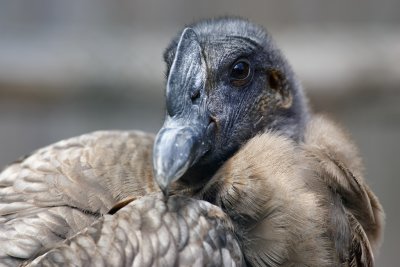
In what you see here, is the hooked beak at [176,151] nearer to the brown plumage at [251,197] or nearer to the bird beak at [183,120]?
the bird beak at [183,120]

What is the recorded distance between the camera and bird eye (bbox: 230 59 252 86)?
8.82 feet

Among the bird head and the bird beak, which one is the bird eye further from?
the bird beak

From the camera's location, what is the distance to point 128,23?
5.95 m

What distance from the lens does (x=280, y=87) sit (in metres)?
2.87

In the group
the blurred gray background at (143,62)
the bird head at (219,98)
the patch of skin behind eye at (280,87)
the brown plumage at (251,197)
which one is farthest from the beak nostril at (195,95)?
the blurred gray background at (143,62)

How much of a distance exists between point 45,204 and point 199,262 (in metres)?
0.52

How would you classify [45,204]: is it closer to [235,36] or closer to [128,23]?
[235,36]

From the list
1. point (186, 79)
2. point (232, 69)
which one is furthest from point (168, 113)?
point (232, 69)

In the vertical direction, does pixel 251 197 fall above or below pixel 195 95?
below

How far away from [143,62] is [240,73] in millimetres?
2656

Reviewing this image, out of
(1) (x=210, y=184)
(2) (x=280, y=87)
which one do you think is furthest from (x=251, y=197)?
(2) (x=280, y=87)

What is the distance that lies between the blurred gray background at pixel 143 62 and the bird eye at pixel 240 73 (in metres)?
2.43

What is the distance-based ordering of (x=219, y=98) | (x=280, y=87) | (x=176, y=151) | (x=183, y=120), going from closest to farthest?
(x=176, y=151) → (x=183, y=120) → (x=219, y=98) → (x=280, y=87)

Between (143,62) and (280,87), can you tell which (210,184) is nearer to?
(280,87)
